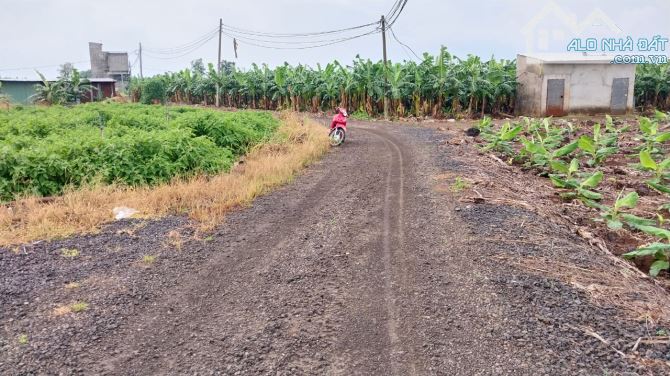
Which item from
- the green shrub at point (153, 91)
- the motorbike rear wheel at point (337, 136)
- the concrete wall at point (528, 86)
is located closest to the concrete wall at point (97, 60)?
the green shrub at point (153, 91)

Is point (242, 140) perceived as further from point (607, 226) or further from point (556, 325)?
point (556, 325)

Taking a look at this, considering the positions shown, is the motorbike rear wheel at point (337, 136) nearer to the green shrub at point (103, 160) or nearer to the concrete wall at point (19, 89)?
the green shrub at point (103, 160)

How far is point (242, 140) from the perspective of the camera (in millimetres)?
13594

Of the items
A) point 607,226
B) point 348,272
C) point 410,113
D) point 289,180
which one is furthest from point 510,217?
point 410,113

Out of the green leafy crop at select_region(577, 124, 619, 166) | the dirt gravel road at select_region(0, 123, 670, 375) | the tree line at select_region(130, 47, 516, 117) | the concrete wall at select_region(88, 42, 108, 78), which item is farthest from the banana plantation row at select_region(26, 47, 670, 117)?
the concrete wall at select_region(88, 42, 108, 78)

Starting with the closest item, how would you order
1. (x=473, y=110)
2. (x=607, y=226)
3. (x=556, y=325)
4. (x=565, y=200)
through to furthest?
(x=556, y=325) → (x=607, y=226) → (x=565, y=200) → (x=473, y=110)

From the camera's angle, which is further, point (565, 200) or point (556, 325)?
point (565, 200)

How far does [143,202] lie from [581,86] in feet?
73.8

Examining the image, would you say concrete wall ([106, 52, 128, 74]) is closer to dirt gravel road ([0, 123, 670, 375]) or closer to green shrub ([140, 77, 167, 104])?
green shrub ([140, 77, 167, 104])

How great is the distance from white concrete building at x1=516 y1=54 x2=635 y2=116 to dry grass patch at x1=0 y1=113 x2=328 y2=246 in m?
17.5

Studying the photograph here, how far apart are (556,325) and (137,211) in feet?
19.9

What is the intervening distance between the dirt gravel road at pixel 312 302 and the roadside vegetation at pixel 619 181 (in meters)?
0.75

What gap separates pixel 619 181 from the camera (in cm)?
954

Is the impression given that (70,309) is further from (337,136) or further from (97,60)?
(97,60)
